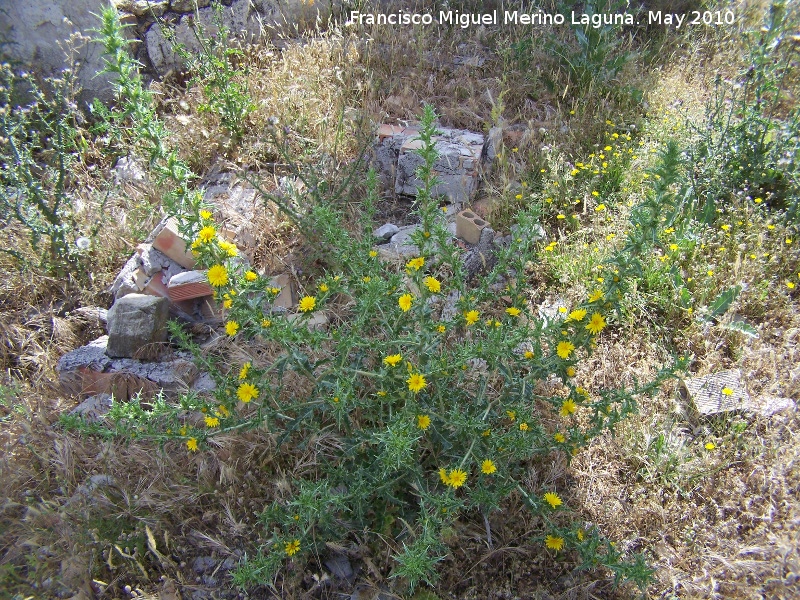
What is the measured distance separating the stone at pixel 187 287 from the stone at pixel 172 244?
17 centimetres

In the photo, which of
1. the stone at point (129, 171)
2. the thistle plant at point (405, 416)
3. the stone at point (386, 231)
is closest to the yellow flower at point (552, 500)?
the thistle plant at point (405, 416)

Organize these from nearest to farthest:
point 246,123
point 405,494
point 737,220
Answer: point 405,494
point 737,220
point 246,123

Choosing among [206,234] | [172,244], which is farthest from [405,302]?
[172,244]

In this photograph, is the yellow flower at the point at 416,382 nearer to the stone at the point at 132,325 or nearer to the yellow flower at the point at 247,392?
the yellow flower at the point at 247,392

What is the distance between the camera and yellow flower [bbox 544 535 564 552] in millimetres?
2065

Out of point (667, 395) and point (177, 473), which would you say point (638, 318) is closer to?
point (667, 395)

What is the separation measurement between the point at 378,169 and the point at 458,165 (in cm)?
59

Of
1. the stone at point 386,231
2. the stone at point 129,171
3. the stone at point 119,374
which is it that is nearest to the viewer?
the stone at point 119,374

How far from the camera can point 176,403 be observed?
277cm

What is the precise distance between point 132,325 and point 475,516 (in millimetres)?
2008

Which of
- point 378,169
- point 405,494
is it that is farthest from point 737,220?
point 405,494

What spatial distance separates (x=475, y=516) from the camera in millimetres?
2289

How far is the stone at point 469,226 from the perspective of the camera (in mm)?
3338

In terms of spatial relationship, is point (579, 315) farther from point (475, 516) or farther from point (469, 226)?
point (469, 226)
